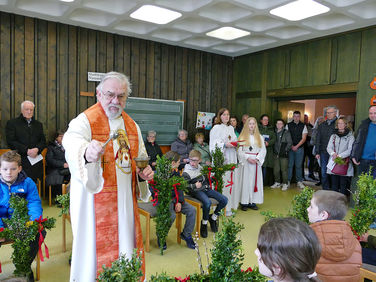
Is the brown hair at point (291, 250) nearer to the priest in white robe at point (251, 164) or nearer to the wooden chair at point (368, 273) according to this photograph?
the wooden chair at point (368, 273)

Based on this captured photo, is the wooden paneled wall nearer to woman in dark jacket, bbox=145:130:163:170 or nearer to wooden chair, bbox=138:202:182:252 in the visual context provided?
woman in dark jacket, bbox=145:130:163:170

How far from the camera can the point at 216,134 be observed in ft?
17.4

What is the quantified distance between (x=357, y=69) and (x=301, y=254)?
5.71 metres

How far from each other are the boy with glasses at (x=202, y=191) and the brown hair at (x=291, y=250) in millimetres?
2840

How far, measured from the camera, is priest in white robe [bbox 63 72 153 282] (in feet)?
6.75

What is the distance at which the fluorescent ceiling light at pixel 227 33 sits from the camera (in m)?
6.19

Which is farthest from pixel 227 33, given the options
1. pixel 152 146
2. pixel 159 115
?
pixel 152 146

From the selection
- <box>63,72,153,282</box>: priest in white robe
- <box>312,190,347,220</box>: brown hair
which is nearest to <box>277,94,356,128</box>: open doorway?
<box>312,190,347,220</box>: brown hair

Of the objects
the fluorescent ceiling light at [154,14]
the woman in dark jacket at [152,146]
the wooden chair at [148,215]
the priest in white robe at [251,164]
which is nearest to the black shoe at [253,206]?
the priest in white robe at [251,164]

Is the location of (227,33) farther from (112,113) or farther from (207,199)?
(112,113)

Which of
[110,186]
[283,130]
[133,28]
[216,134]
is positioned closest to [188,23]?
[133,28]

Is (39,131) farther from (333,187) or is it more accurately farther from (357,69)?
(357,69)

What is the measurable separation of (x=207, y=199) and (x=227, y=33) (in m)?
4.02

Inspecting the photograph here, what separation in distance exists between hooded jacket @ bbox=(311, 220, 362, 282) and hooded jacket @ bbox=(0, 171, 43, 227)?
2288 mm
